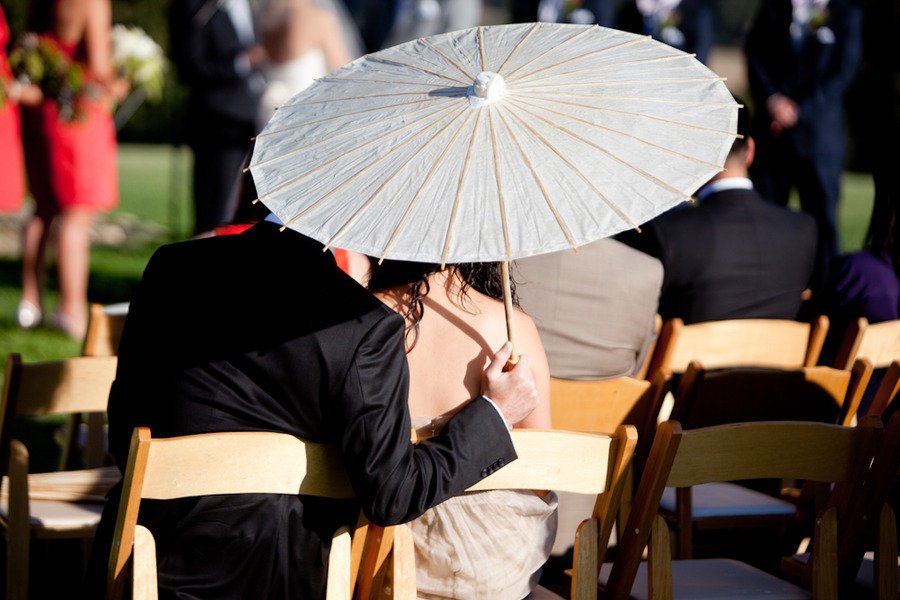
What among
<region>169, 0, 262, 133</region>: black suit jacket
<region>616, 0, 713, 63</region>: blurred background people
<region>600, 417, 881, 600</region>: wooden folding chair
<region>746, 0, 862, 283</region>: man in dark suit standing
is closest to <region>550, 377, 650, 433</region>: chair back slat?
<region>600, 417, 881, 600</region>: wooden folding chair

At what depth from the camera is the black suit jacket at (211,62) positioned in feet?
26.0

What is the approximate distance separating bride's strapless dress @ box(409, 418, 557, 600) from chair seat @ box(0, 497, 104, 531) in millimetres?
Answer: 1188

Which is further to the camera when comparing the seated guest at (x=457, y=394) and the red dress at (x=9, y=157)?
the red dress at (x=9, y=157)

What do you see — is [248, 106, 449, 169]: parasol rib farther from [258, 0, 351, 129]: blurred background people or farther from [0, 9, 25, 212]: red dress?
[258, 0, 351, 129]: blurred background people

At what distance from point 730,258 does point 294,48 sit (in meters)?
4.56

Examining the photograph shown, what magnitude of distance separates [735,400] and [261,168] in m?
1.92

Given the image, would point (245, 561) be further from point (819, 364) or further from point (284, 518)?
point (819, 364)

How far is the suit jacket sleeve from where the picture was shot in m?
2.31

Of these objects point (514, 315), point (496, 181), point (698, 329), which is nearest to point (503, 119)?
point (496, 181)

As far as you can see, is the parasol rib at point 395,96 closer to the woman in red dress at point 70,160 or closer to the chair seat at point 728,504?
the chair seat at point 728,504

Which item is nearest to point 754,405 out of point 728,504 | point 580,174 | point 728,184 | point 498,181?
point 728,504

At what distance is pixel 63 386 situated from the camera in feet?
10.8

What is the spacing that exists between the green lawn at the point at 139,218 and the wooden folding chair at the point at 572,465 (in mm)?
4798

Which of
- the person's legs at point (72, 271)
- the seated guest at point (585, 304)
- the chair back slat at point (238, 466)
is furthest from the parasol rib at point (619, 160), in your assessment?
the person's legs at point (72, 271)
